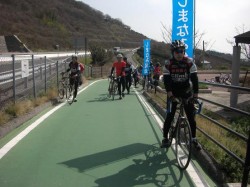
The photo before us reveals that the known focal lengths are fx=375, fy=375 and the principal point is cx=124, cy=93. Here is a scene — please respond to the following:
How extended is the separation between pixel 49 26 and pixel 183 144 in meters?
97.0

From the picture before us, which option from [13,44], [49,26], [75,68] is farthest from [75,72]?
[49,26]

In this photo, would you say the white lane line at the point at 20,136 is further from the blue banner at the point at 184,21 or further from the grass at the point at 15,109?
the blue banner at the point at 184,21

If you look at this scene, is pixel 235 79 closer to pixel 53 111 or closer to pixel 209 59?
pixel 53 111

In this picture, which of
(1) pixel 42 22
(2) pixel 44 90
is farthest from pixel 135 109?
(1) pixel 42 22

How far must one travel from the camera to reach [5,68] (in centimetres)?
1722

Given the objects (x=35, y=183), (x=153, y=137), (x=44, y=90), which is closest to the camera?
(x=35, y=183)

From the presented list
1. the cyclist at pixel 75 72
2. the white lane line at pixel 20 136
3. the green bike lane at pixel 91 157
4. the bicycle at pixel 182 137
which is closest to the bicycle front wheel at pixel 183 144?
the bicycle at pixel 182 137

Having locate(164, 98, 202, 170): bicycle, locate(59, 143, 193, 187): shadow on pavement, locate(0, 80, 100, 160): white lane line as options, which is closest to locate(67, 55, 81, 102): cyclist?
locate(0, 80, 100, 160): white lane line

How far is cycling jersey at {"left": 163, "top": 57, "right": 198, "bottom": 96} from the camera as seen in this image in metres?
6.22

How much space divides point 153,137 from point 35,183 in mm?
3620

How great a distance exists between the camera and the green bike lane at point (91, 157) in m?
5.24

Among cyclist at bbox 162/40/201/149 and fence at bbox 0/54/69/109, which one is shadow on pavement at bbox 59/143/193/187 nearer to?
cyclist at bbox 162/40/201/149

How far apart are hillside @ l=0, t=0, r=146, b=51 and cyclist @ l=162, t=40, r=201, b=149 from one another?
41513mm

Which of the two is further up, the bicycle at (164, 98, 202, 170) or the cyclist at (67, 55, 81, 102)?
the cyclist at (67, 55, 81, 102)
